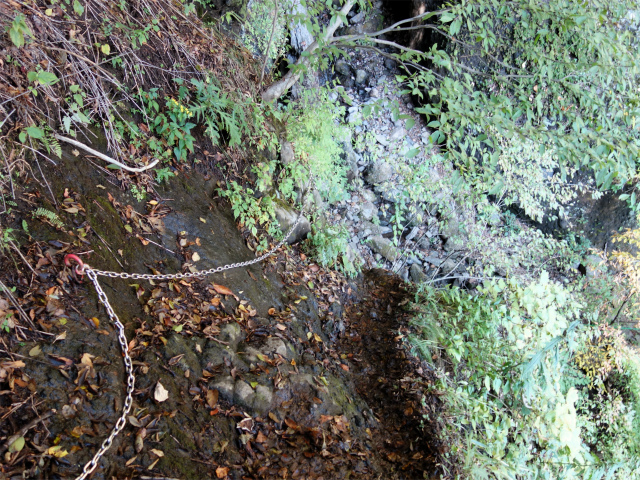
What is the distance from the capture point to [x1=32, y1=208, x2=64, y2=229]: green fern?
8.77ft

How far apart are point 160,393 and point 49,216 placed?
1.58m

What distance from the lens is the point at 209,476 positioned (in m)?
2.36

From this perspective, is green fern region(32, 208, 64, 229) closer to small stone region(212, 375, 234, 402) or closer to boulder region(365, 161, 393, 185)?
small stone region(212, 375, 234, 402)

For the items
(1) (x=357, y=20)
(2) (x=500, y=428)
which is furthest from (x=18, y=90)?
(1) (x=357, y=20)

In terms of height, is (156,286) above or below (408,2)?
below

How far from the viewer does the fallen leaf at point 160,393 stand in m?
2.51

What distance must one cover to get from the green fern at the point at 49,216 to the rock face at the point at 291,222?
2988mm

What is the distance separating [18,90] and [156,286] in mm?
1876

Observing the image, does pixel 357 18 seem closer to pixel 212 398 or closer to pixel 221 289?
pixel 221 289

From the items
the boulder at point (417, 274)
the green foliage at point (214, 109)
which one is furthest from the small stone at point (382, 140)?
the green foliage at point (214, 109)

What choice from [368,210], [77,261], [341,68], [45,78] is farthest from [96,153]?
[341,68]

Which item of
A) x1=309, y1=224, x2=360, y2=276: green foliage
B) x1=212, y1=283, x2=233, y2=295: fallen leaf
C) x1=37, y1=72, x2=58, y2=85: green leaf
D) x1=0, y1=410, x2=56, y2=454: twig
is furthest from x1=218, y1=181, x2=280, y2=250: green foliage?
x1=0, y1=410, x2=56, y2=454: twig

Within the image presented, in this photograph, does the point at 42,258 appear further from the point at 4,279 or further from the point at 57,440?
the point at 57,440

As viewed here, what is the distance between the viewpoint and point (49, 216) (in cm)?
272
